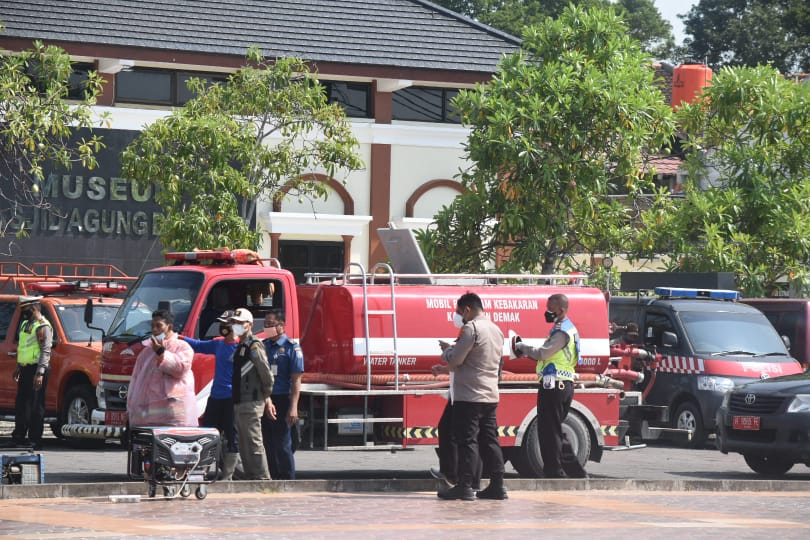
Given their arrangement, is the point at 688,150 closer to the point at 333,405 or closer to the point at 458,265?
the point at 458,265

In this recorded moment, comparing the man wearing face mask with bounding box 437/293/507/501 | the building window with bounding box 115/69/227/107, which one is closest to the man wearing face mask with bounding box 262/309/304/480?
the man wearing face mask with bounding box 437/293/507/501

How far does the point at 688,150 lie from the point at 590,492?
18992 millimetres

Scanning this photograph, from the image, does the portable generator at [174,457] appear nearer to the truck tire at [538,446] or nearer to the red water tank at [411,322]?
the red water tank at [411,322]

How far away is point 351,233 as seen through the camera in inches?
1278

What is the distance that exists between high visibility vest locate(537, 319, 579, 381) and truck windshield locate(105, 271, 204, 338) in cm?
367

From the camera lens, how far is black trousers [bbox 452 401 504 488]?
13.5m

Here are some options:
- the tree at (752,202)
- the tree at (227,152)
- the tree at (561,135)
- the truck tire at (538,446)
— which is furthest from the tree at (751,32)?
the truck tire at (538,446)

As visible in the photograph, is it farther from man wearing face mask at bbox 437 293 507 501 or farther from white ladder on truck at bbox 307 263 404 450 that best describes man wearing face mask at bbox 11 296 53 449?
man wearing face mask at bbox 437 293 507 501

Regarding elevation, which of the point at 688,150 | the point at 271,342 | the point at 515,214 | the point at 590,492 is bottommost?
the point at 590,492

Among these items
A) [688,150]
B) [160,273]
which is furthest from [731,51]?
[160,273]

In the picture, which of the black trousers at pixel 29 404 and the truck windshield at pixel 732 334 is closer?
the black trousers at pixel 29 404

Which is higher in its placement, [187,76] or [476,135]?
[187,76]

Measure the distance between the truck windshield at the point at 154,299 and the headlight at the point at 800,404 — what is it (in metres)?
6.52

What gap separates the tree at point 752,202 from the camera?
27.0 metres
